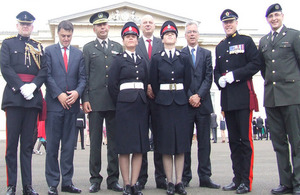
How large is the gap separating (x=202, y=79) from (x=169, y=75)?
107 cm

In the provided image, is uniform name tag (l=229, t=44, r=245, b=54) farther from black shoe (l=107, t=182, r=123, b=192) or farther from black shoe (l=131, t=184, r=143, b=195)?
black shoe (l=107, t=182, r=123, b=192)

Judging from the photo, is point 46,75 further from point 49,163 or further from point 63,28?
point 49,163

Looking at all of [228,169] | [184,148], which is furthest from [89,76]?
[228,169]

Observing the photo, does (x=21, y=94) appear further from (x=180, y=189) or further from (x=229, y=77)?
(x=229, y=77)

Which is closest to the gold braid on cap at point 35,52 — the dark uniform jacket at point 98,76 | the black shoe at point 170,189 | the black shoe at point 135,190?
the dark uniform jacket at point 98,76

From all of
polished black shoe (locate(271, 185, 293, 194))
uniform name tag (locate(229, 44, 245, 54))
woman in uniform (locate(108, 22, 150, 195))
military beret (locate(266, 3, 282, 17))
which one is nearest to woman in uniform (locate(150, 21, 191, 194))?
woman in uniform (locate(108, 22, 150, 195))

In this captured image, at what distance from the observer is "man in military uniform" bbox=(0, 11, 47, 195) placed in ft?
18.4

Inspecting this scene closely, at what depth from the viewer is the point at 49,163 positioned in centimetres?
601

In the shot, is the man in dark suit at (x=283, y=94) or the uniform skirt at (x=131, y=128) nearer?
the uniform skirt at (x=131, y=128)

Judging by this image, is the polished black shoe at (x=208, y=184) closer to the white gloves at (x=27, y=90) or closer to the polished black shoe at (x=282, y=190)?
the polished black shoe at (x=282, y=190)

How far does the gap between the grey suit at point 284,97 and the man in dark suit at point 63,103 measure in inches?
109

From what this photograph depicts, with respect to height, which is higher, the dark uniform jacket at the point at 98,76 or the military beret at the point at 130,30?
the military beret at the point at 130,30

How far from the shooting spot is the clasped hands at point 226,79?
607cm

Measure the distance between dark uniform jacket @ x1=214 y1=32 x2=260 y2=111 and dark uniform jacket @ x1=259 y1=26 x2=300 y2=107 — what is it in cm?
23
